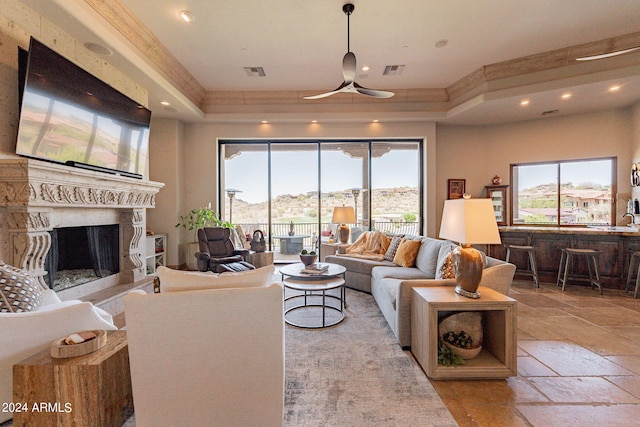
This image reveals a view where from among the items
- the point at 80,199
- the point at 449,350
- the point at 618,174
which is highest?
the point at 618,174

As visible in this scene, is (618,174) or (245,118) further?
(245,118)

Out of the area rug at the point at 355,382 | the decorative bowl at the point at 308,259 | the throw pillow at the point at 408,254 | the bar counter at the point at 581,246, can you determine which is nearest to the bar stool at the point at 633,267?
the bar counter at the point at 581,246

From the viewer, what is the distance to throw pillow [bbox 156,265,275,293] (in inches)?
56.2

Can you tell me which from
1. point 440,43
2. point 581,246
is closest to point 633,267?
point 581,246

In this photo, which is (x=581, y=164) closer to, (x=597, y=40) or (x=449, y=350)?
(x=597, y=40)

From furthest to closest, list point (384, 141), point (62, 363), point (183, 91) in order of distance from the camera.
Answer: point (384, 141) → point (183, 91) → point (62, 363)

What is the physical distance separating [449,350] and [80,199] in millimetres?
3789

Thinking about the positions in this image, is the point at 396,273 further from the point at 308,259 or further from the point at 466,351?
the point at 466,351

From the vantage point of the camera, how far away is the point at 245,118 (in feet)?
17.9

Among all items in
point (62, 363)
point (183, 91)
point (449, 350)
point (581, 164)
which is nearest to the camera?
point (62, 363)

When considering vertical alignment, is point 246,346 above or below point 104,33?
below

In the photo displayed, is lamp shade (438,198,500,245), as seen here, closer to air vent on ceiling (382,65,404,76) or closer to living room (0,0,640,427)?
air vent on ceiling (382,65,404,76)

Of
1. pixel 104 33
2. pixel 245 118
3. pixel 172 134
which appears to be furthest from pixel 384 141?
pixel 104 33

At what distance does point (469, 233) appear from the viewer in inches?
78.1
